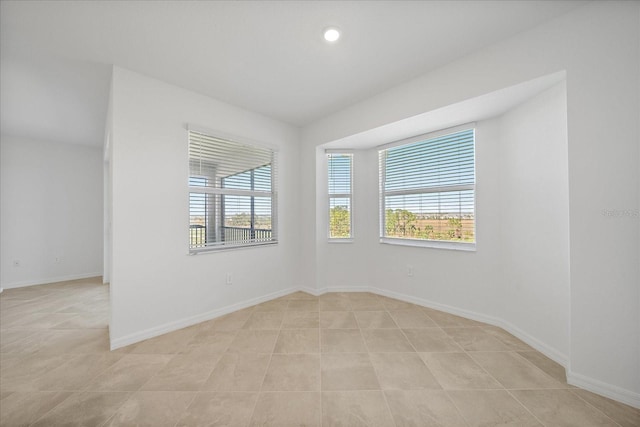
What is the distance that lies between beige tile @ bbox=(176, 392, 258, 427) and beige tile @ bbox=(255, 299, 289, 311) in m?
1.51

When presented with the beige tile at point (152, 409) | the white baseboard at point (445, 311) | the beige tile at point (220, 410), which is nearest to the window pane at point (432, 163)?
the white baseboard at point (445, 311)

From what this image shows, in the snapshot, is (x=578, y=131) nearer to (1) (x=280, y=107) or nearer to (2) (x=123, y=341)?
(1) (x=280, y=107)

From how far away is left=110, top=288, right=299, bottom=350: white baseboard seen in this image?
2.24 meters

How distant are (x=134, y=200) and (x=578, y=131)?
3.69 m

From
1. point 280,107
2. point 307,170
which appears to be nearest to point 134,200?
point 280,107

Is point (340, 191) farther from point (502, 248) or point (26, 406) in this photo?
point (26, 406)

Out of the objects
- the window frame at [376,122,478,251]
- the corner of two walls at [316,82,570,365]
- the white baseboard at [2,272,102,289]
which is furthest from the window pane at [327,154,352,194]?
the white baseboard at [2,272,102,289]

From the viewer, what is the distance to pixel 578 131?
65.3 inches

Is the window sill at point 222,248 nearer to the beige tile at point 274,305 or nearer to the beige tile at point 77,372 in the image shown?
the beige tile at point 274,305

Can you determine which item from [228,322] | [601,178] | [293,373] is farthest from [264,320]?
[601,178]

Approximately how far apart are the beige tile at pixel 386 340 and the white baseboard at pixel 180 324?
1.59 metres

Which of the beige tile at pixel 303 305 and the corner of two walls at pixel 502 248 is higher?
the corner of two walls at pixel 502 248

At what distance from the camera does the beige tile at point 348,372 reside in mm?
1696

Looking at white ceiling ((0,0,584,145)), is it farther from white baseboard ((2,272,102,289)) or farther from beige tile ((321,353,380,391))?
white baseboard ((2,272,102,289))
